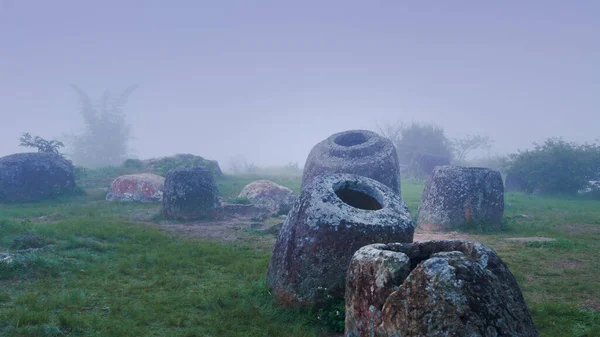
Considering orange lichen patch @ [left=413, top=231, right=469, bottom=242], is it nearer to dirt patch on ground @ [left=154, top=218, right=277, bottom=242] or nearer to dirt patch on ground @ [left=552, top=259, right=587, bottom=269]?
dirt patch on ground @ [left=552, top=259, right=587, bottom=269]

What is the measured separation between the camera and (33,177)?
52.5ft

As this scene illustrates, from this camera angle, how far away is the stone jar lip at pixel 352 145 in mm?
12789

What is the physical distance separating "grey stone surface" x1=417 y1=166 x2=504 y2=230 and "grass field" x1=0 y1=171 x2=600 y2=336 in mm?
503

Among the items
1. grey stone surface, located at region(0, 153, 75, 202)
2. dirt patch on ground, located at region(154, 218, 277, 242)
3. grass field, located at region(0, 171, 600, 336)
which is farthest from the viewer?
grey stone surface, located at region(0, 153, 75, 202)

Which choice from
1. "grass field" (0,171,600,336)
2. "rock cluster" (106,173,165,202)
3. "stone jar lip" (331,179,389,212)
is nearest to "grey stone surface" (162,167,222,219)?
"grass field" (0,171,600,336)

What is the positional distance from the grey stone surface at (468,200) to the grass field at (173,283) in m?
0.50

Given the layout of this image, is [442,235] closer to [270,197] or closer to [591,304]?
[591,304]

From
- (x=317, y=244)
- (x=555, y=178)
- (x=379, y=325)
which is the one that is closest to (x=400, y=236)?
(x=317, y=244)

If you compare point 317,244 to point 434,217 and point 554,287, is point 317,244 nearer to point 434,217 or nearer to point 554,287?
point 554,287

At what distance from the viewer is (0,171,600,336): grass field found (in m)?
5.00

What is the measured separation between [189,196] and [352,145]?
Result: 5048mm

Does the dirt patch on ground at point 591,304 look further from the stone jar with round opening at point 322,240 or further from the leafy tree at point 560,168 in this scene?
the leafy tree at point 560,168

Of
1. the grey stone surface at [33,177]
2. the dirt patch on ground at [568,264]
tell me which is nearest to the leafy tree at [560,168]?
the dirt patch on ground at [568,264]

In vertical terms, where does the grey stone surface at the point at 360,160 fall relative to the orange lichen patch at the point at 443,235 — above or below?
above
